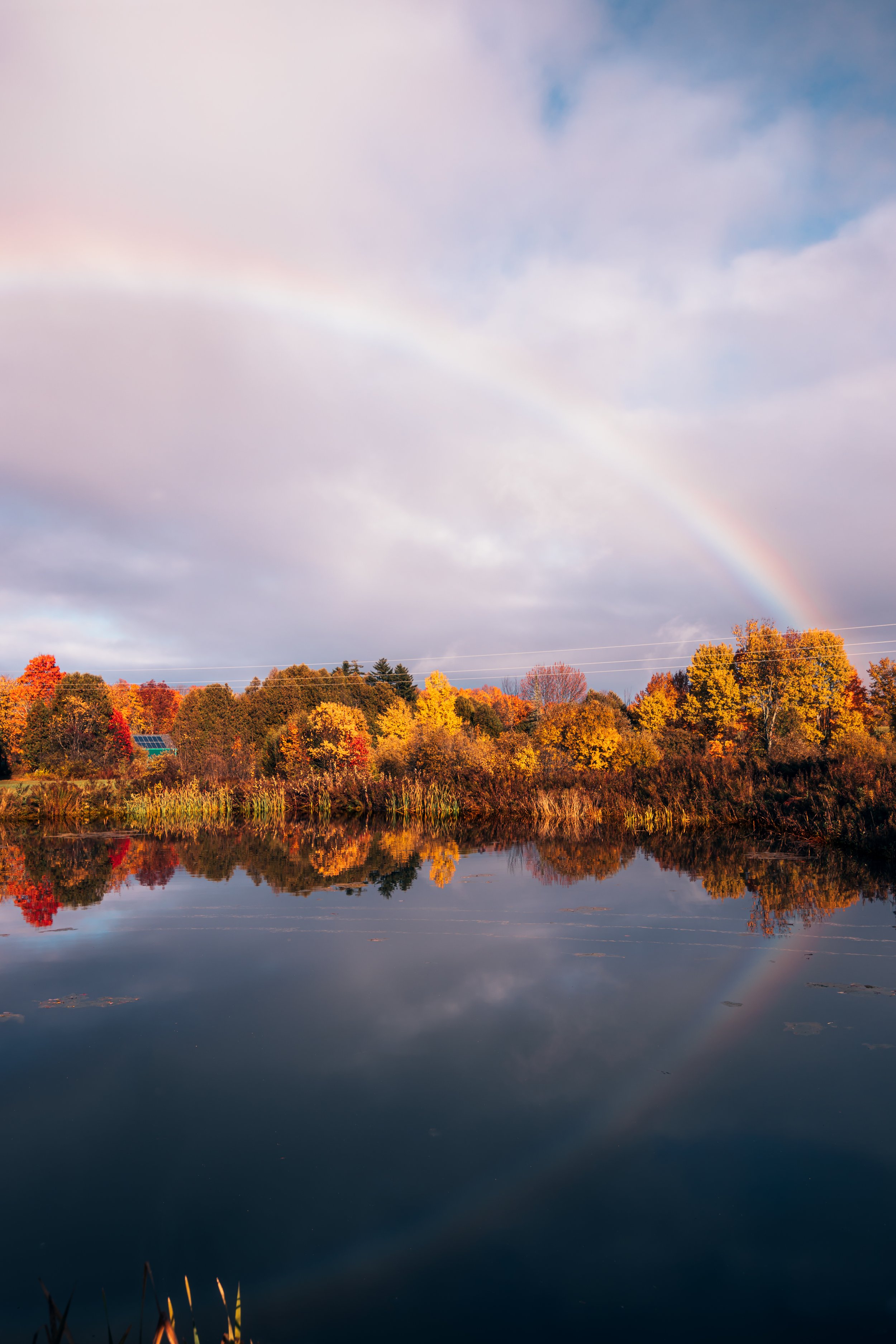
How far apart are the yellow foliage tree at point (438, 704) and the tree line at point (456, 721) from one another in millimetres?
78

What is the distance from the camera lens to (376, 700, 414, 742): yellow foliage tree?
33500 millimetres

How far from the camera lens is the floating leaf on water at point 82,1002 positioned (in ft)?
20.7

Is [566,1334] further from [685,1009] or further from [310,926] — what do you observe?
[310,926]

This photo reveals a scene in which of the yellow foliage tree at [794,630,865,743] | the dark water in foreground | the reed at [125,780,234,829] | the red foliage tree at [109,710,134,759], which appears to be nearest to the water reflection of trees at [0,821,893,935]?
the dark water in foreground

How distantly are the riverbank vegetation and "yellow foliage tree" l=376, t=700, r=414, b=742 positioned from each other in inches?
8.6

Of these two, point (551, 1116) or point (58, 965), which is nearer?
point (551, 1116)

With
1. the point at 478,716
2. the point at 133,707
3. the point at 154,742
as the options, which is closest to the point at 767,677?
the point at 478,716

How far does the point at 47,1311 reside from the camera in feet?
9.88

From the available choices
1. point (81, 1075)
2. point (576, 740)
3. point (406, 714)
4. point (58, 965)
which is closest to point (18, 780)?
point (406, 714)

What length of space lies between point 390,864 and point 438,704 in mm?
24641

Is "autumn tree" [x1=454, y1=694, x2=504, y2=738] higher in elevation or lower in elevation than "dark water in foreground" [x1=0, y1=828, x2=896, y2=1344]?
higher

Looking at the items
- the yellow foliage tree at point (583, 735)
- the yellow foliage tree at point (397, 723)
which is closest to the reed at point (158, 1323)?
the yellow foliage tree at point (583, 735)

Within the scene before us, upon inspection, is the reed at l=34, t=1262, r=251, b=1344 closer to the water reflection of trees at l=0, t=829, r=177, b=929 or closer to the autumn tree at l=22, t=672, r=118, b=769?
the water reflection of trees at l=0, t=829, r=177, b=929

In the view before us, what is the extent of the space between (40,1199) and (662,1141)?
310 centimetres
